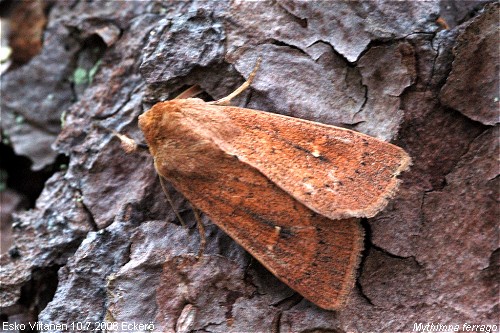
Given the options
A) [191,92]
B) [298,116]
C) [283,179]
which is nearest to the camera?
[283,179]

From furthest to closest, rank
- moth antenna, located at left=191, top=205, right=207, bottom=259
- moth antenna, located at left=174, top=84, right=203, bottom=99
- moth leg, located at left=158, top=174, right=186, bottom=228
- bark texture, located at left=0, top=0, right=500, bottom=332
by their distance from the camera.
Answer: moth antenna, located at left=174, top=84, right=203, bottom=99 < moth leg, located at left=158, top=174, right=186, bottom=228 < moth antenna, located at left=191, top=205, right=207, bottom=259 < bark texture, located at left=0, top=0, right=500, bottom=332

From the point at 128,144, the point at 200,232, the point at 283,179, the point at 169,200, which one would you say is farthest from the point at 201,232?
the point at 128,144

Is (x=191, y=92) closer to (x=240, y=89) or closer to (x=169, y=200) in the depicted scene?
(x=240, y=89)

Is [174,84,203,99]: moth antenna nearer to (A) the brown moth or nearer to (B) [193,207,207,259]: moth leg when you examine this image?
(A) the brown moth

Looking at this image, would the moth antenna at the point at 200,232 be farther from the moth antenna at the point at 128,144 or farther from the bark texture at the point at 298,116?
the moth antenna at the point at 128,144

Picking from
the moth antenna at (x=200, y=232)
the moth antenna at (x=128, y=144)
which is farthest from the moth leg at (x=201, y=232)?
the moth antenna at (x=128, y=144)

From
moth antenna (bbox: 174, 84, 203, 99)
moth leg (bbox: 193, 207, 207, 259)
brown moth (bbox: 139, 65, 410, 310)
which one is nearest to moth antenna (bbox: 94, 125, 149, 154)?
brown moth (bbox: 139, 65, 410, 310)
